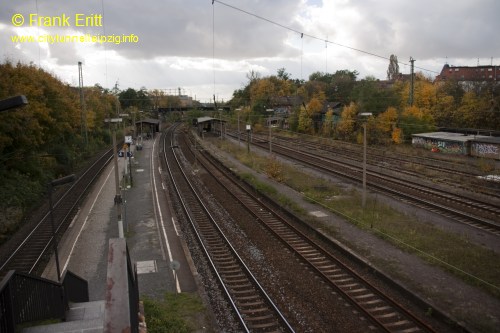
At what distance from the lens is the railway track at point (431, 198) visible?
766 inches

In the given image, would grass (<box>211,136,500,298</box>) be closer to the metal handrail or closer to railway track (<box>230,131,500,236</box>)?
railway track (<box>230,131,500,236</box>)

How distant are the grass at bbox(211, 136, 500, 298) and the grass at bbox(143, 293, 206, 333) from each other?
25.3ft

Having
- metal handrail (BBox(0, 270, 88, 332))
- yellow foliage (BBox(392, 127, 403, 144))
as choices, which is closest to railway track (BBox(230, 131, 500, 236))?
metal handrail (BBox(0, 270, 88, 332))

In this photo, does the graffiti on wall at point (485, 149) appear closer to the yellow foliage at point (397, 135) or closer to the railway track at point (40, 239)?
the yellow foliage at point (397, 135)

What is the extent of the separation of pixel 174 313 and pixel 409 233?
33.5ft

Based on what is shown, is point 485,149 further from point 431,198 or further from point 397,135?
point 431,198

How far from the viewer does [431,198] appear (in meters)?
23.4

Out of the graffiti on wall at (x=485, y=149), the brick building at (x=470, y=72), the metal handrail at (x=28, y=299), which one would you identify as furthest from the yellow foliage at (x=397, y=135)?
the brick building at (x=470, y=72)

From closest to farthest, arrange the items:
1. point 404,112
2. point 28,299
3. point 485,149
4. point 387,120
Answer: point 28,299 → point 485,149 → point 387,120 → point 404,112

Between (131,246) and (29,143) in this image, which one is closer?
(131,246)

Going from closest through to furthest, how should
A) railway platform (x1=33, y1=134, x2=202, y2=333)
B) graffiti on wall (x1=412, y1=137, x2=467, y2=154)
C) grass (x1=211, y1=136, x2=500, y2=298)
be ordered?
railway platform (x1=33, y1=134, x2=202, y2=333)
grass (x1=211, y1=136, x2=500, y2=298)
graffiti on wall (x1=412, y1=137, x2=467, y2=154)

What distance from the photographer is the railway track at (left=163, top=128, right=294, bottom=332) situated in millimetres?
10859

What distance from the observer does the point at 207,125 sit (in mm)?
79812

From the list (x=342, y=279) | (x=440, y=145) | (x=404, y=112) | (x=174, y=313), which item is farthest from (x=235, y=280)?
(x=404, y=112)
